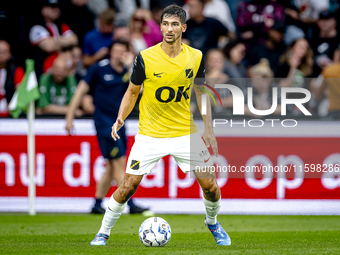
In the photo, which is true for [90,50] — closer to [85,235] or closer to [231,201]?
[231,201]

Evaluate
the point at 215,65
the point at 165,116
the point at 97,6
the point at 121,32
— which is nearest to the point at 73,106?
the point at 121,32

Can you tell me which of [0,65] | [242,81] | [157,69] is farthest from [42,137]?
[157,69]

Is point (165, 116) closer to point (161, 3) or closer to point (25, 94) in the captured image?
point (25, 94)

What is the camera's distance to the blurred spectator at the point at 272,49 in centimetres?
1073

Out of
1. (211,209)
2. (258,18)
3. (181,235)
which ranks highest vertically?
(258,18)

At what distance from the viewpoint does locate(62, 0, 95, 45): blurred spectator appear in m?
11.3

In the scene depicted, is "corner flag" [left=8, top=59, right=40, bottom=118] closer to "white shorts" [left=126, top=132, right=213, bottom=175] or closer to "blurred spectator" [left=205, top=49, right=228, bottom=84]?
"blurred spectator" [left=205, top=49, right=228, bottom=84]

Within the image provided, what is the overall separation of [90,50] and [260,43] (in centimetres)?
342

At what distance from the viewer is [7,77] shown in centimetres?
967

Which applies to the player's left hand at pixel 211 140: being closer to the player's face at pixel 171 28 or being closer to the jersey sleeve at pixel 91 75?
the player's face at pixel 171 28

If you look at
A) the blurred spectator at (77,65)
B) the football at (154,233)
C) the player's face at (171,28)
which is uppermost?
the player's face at (171,28)

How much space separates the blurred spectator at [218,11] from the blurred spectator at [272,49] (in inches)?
32.4

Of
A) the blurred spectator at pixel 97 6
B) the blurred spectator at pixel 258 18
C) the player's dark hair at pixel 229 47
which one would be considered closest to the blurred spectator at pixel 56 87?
the blurred spectator at pixel 97 6

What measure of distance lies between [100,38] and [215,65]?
2.55 meters
